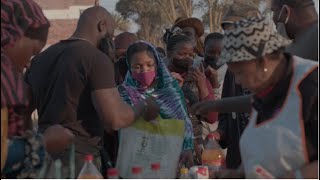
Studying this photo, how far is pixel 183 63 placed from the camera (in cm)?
539

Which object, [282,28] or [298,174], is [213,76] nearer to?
[282,28]

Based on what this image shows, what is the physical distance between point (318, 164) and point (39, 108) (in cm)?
199

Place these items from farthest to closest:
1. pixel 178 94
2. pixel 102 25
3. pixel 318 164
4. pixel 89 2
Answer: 1. pixel 89 2
2. pixel 178 94
3. pixel 102 25
4. pixel 318 164

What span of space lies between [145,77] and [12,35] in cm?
219

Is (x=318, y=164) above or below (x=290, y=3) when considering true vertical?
below

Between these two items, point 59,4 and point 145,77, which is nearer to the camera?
point 145,77

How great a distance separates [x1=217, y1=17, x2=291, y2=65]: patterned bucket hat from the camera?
8.89 ft

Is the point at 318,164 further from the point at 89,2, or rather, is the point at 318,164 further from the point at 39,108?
the point at 89,2

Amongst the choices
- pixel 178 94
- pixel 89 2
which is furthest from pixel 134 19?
pixel 178 94

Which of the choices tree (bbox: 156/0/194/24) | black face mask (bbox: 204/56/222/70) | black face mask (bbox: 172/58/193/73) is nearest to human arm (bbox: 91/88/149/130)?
black face mask (bbox: 172/58/193/73)

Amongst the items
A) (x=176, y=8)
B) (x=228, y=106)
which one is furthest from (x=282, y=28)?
(x=176, y=8)

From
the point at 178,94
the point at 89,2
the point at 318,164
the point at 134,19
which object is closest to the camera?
the point at 318,164

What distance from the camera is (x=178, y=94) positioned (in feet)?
15.4

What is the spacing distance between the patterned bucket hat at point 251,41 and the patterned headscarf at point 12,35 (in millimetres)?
843
